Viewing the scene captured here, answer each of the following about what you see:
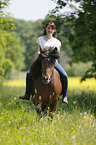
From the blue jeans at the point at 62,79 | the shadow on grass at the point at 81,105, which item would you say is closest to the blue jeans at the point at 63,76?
the blue jeans at the point at 62,79

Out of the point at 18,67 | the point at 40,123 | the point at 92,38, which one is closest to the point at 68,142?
the point at 40,123

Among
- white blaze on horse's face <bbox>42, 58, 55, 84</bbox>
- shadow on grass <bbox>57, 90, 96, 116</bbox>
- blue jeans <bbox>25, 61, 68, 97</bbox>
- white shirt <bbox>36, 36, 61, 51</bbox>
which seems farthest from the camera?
shadow on grass <bbox>57, 90, 96, 116</bbox>

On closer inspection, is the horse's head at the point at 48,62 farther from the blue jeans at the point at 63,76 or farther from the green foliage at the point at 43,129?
the green foliage at the point at 43,129

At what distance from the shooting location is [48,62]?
521 centimetres

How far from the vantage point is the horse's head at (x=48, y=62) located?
515cm

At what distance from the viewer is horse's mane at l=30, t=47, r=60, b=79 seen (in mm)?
5215

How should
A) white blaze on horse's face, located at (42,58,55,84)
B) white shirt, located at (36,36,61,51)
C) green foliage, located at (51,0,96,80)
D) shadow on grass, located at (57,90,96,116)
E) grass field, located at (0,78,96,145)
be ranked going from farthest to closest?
1. green foliage, located at (51,0,96,80)
2. shadow on grass, located at (57,90,96,116)
3. white shirt, located at (36,36,61,51)
4. white blaze on horse's face, located at (42,58,55,84)
5. grass field, located at (0,78,96,145)

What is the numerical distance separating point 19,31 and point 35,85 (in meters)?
64.4

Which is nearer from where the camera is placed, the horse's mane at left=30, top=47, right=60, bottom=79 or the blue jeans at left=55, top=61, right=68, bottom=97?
the horse's mane at left=30, top=47, right=60, bottom=79

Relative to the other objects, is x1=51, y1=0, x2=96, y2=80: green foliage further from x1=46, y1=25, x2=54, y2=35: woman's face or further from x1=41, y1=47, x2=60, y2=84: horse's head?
x1=41, y1=47, x2=60, y2=84: horse's head

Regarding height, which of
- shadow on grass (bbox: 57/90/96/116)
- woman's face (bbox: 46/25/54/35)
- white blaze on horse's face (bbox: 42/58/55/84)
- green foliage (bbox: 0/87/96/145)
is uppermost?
woman's face (bbox: 46/25/54/35)

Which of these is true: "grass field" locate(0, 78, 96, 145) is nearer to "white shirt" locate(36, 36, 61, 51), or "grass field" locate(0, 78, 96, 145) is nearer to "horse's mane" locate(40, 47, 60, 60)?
"horse's mane" locate(40, 47, 60, 60)

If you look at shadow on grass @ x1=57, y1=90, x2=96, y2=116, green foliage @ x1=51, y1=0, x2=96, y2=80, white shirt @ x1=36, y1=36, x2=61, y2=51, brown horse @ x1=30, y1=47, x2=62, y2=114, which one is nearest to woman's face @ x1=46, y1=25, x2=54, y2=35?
white shirt @ x1=36, y1=36, x2=61, y2=51

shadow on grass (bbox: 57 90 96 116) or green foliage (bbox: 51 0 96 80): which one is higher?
green foliage (bbox: 51 0 96 80)
